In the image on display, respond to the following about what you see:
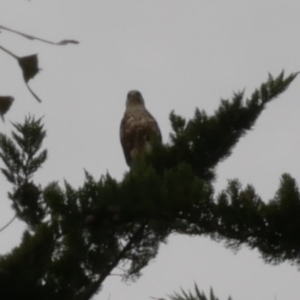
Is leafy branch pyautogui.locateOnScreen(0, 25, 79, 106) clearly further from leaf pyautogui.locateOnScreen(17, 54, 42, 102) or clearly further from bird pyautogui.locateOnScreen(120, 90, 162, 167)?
bird pyautogui.locateOnScreen(120, 90, 162, 167)

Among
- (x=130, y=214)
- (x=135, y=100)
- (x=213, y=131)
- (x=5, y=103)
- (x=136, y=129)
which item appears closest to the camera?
(x=5, y=103)

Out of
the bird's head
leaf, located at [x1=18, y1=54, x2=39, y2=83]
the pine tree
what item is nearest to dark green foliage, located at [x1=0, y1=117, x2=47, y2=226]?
the pine tree

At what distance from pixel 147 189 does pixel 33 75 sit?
1505 millimetres

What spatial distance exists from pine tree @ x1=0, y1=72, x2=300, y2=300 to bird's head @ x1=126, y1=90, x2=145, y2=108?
387 cm

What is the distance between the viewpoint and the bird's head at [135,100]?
674 cm

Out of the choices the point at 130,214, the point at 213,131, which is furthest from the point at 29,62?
the point at 213,131

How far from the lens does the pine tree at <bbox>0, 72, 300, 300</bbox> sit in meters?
2.14

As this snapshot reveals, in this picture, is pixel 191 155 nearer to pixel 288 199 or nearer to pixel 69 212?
pixel 69 212

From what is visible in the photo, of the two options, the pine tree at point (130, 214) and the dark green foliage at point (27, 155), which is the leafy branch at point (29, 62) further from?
the dark green foliage at point (27, 155)

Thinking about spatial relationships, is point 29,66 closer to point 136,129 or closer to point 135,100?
point 136,129

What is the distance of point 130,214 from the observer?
2.38 meters

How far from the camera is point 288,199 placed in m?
2.04

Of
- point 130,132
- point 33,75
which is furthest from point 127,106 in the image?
point 33,75

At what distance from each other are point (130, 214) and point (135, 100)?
4.57 meters
